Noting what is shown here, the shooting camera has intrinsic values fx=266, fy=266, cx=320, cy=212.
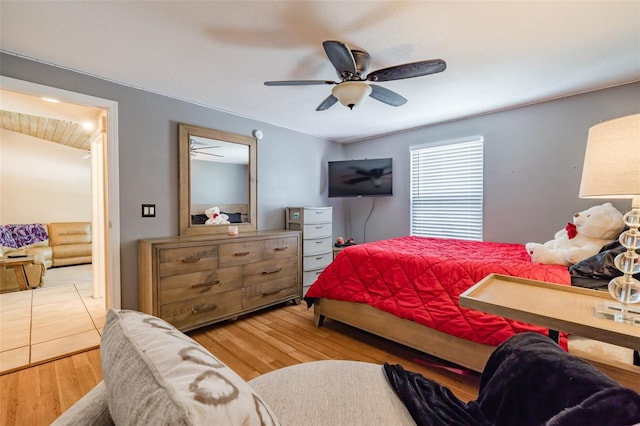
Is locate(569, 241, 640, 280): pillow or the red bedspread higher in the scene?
locate(569, 241, 640, 280): pillow

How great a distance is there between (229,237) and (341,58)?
1.93m

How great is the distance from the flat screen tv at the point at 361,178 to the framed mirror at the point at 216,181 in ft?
4.37

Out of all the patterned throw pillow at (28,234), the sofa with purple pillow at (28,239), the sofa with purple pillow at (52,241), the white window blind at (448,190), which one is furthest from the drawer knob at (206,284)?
the patterned throw pillow at (28,234)

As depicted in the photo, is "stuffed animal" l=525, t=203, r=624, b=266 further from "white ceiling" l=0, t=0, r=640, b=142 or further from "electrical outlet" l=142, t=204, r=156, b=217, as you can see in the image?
"electrical outlet" l=142, t=204, r=156, b=217

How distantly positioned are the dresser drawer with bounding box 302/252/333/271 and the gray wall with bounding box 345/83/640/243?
6.62ft

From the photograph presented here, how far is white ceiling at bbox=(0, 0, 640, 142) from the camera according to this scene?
1.52m

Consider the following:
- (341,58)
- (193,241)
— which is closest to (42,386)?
(193,241)

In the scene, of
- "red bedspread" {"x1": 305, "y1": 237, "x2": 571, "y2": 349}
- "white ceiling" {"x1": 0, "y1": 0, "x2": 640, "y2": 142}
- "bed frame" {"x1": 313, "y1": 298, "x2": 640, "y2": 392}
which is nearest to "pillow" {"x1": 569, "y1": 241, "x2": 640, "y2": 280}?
"red bedspread" {"x1": 305, "y1": 237, "x2": 571, "y2": 349}

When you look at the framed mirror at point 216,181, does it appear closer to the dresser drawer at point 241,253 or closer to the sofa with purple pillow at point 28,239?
the dresser drawer at point 241,253

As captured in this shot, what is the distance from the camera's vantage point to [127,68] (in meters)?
2.16

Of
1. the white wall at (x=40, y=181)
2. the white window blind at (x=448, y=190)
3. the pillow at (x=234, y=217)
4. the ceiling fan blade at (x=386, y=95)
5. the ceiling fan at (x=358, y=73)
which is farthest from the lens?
the white wall at (x=40, y=181)

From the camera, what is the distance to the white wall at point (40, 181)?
503 centimetres

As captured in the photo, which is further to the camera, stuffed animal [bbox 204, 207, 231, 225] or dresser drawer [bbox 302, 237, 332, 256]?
dresser drawer [bbox 302, 237, 332, 256]

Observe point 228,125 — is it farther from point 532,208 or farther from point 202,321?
point 532,208
